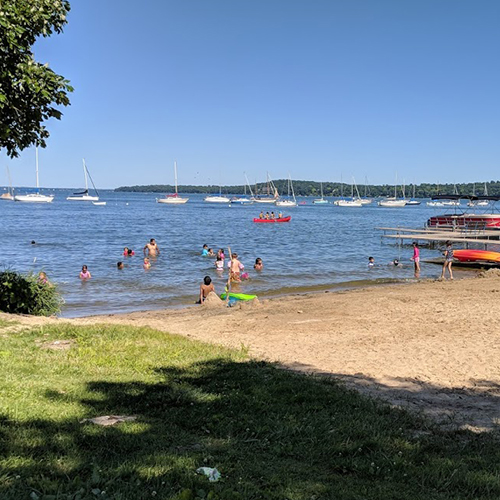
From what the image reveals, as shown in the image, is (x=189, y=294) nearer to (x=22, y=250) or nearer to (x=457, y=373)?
(x=457, y=373)

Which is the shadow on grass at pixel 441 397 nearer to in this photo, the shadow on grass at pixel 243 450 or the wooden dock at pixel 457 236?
the shadow on grass at pixel 243 450

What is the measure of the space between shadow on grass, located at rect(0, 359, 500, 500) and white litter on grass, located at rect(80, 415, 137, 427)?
11cm

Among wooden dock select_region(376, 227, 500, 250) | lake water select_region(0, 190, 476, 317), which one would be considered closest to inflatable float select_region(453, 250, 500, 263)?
lake water select_region(0, 190, 476, 317)

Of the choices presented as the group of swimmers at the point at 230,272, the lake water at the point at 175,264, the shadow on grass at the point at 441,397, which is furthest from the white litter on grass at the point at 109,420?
the group of swimmers at the point at 230,272

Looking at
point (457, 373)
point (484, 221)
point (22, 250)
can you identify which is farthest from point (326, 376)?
point (484, 221)

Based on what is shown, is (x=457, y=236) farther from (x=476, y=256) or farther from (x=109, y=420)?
(x=109, y=420)

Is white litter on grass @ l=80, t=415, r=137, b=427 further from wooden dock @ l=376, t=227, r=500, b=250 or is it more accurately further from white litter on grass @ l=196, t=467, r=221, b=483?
wooden dock @ l=376, t=227, r=500, b=250

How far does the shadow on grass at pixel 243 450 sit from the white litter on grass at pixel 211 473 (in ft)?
0.21

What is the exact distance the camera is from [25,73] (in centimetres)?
780

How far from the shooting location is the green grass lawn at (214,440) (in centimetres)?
385

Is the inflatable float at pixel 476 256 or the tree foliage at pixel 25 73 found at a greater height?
the tree foliage at pixel 25 73

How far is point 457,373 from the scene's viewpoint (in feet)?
27.6

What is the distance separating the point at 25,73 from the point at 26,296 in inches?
248

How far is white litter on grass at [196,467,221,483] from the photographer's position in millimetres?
3893
